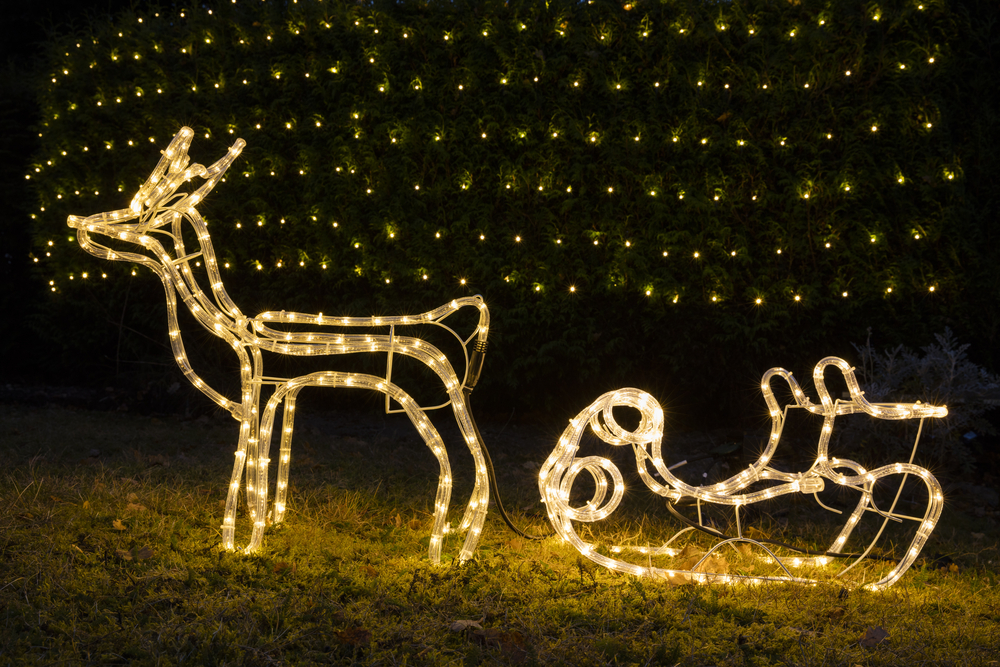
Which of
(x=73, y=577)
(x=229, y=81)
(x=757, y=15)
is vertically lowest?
(x=73, y=577)

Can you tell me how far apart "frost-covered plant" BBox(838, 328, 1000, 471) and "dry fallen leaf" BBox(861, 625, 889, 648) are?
244 cm

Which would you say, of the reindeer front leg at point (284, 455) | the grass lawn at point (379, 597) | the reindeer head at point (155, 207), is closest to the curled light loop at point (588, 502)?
the grass lawn at point (379, 597)

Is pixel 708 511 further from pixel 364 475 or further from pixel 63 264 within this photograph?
pixel 63 264

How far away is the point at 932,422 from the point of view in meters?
5.04

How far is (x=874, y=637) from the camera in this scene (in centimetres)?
275

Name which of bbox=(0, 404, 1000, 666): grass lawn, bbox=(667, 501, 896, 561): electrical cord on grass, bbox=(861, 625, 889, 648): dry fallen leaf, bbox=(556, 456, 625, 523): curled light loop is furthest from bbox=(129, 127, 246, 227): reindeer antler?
bbox=(861, 625, 889, 648): dry fallen leaf

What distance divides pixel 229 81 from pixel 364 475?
3.91 metres

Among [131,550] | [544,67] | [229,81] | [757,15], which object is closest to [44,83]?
[229,81]

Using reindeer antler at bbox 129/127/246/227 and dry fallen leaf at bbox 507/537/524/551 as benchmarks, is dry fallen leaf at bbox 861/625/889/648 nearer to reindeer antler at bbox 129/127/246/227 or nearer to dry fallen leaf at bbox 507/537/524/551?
dry fallen leaf at bbox 507/537/524/551

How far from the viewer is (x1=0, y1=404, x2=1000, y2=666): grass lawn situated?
97.3 inches

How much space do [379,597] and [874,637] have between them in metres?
1.90

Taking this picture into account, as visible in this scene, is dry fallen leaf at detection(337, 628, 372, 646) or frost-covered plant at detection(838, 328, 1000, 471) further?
frost-covered plant at detection(838, 328, 1000, 471)

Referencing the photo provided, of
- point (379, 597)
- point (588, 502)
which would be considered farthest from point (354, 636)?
point (588, 502)

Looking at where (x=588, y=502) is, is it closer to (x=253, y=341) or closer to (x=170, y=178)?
(x=253, y=341)
